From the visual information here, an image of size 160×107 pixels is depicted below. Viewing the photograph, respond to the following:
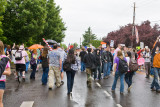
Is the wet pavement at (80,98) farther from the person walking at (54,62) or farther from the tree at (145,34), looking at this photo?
the tree at (145,34)

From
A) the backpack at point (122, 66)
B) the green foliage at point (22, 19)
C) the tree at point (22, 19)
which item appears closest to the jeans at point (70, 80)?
the backpack at point (122, 66)

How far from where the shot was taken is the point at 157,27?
176 feet

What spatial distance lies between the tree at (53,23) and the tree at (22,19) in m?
12.5

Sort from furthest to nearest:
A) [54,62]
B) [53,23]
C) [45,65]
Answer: [53,23] < [45,65] < [54,62]

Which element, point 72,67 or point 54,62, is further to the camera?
point 54,62

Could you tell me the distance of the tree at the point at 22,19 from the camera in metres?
34.0

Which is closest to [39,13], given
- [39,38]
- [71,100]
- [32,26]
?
[32,26]

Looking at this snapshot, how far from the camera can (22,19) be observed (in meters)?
34.0

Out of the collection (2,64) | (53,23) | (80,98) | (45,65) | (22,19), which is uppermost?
(53,23)

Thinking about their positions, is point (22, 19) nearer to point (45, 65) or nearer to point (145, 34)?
point (45, 65)

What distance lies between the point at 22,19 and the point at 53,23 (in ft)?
55.7

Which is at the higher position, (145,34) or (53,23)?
(53,23)

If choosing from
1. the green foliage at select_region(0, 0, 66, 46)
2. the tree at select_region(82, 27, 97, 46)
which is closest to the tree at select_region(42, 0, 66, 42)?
the green foliage at select_region(0, 0, 66, 46)

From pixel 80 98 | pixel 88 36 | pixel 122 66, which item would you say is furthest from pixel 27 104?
pixel 88 36
